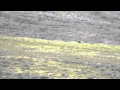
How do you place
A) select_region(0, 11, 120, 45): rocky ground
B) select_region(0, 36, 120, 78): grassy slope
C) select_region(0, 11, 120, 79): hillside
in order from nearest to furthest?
select_region(0, 36, 120, 78): grassy slope < select_region(0, 11, 120, 79): hillside < select_region(0, 11, 120, 45): rocky ground

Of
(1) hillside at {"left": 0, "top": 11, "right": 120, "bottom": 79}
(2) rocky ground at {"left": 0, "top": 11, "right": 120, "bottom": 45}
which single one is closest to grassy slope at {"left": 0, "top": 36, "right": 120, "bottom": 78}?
(1) hillside at {"left": 0, "top": 11, "right": 120, "bottom": 79}

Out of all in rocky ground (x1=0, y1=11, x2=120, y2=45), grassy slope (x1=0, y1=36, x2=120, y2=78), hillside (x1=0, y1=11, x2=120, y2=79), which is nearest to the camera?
grassy slope (x1=0, y1=36, x2=120, y2=78)

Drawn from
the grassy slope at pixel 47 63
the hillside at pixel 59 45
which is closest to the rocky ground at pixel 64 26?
the hillside at pixel 59 45

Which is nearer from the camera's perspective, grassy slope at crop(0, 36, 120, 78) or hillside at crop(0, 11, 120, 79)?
grassy slope at crop(0, 36, 120, 78)

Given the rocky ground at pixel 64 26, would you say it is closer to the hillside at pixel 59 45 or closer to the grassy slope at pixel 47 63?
the hillside at pixel 59 45

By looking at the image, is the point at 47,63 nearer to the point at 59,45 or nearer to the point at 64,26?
the point at 59,45

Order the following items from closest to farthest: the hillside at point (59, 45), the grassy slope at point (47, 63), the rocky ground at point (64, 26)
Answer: the grassy slope at point (47, 63) → the hillside at point (59, 45) → the rocky ground at point (64, 26)

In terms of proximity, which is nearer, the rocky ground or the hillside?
the hillside

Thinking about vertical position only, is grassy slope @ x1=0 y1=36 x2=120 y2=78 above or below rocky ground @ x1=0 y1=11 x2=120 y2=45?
above

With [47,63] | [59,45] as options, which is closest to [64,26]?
[59,45]

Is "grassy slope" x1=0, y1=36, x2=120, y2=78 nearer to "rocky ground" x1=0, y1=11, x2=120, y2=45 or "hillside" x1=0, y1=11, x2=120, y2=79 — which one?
"hillside" x1=0, y1=11, x2=120, y2=79

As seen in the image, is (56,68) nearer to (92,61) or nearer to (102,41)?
(92,61)

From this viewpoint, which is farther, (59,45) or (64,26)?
(64,26)
